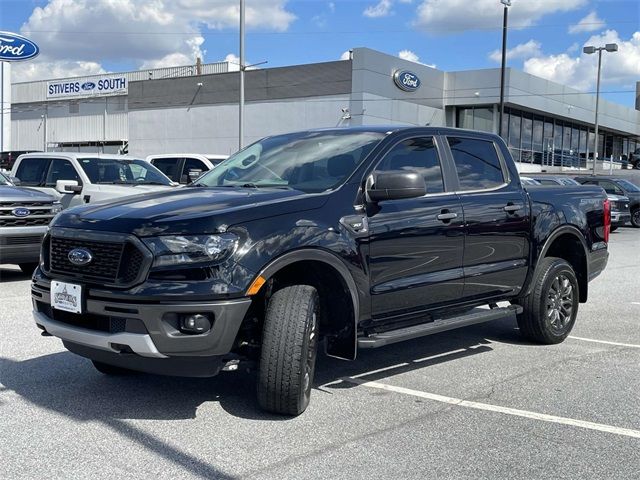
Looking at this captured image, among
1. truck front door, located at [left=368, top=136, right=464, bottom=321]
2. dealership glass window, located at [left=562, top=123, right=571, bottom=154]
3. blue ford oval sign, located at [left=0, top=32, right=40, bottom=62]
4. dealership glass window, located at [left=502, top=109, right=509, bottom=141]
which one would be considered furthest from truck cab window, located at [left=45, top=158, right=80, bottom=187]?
dealership glass window, located at [left=562, top=123, right=571, bottom=154]

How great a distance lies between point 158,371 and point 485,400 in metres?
2.29

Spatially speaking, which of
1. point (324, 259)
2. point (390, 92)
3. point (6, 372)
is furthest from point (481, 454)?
point (390, 92)

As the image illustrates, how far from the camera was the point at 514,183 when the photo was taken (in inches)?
251

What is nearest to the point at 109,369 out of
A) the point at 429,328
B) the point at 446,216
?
the point at 429,328

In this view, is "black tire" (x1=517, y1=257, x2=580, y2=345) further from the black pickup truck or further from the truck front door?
the truck front door

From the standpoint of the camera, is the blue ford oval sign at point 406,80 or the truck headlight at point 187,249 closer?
the truck headlight at point 187,249

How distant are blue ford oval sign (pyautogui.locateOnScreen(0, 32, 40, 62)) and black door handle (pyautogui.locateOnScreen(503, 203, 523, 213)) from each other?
109ft

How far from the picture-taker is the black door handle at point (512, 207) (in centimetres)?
604

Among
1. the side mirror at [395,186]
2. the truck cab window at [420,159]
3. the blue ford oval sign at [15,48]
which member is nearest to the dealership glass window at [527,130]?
the blue ford oval sign at [15,48]

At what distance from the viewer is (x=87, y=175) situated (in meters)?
12.1

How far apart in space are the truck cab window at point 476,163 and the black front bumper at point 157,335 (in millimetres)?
2596

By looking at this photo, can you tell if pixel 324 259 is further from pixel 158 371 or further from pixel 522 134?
pixel 522 134

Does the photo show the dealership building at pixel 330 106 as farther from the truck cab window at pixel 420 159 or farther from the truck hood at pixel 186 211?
the truck hood at pixel 186 211

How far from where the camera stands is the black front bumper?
158 inches
